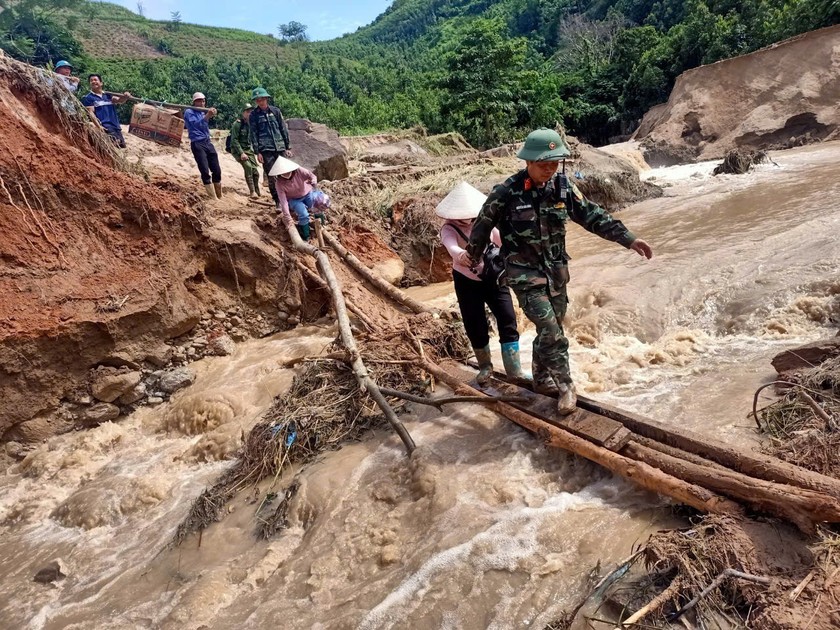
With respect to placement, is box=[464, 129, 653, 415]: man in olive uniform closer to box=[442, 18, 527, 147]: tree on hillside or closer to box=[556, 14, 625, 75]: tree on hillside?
box=[442, 18, 527, 147]: tree on hillside

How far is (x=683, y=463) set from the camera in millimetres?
2623

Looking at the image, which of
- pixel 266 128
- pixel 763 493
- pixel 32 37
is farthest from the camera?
pixel 32 37

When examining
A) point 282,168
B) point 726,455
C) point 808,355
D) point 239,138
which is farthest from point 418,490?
point 239,138

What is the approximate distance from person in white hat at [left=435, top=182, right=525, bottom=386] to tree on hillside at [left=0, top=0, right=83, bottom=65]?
1873 inches

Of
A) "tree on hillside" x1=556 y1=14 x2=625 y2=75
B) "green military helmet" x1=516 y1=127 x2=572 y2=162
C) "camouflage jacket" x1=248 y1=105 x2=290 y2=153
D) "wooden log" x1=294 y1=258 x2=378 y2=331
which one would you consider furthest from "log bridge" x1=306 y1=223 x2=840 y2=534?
"tree on hillside" x1=556 y1=14 x2=625 y2=75


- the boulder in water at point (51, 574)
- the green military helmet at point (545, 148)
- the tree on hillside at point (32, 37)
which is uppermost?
the tree on hillside at point (32, 37)

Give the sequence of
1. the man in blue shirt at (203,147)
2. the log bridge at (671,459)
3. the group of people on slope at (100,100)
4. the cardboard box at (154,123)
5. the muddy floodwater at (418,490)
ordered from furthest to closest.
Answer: the cardboard box at (154,123)
the group of people on slope at (100,100)
the man in blue shirt at (203,147)
the muddy floodwater at (418,490)
the log bridge at (671,459)

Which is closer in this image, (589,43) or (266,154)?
(266,154)

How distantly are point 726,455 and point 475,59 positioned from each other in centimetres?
1919

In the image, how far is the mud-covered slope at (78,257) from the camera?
5.59 meters

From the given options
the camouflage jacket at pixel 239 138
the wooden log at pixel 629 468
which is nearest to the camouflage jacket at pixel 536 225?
the wooden log at pixel 629 468

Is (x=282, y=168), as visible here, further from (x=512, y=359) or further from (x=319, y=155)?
(x=319, y=155)

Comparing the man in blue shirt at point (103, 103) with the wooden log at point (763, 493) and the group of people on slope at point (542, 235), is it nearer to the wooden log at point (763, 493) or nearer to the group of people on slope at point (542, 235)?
the group of people on slope at point (542, 235)

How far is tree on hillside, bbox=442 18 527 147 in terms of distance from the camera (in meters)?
18.9
